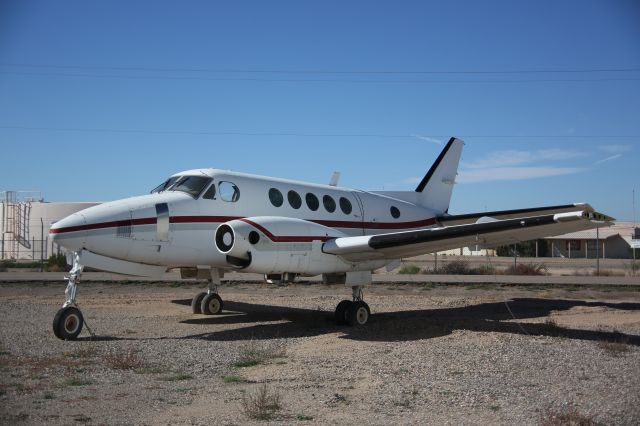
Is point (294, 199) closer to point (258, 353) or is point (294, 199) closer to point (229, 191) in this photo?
point (229, 191)

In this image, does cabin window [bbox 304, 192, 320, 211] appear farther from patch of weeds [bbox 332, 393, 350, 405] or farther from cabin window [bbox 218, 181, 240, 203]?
patch of weeds [bbox 332, 393, 350, 405]

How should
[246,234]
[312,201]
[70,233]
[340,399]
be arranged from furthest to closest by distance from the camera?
[312,201], [246,234], [70,233], [340,399]

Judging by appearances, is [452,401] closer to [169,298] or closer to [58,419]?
[58,419]

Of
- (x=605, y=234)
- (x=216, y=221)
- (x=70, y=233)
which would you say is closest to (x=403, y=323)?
(x=216, y=221)

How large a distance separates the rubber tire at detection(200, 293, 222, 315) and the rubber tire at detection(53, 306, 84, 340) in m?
4.82

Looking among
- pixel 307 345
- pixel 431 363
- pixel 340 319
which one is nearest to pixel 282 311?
pixel 340 319

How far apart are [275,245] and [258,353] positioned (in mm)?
3143

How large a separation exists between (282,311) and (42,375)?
947 cm

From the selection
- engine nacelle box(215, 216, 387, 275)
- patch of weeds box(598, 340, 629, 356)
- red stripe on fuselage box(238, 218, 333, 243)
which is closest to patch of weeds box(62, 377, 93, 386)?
engine nacelle box(215, 216, 387, 275)

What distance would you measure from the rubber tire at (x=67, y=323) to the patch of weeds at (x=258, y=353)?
327cm

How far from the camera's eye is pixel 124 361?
8.69 metres

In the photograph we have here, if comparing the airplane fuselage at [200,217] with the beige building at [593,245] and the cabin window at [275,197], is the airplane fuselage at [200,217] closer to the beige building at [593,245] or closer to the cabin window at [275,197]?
the cabin window at [275,197]

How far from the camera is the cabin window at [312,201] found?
1471cm

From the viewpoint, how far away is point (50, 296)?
20.9m
